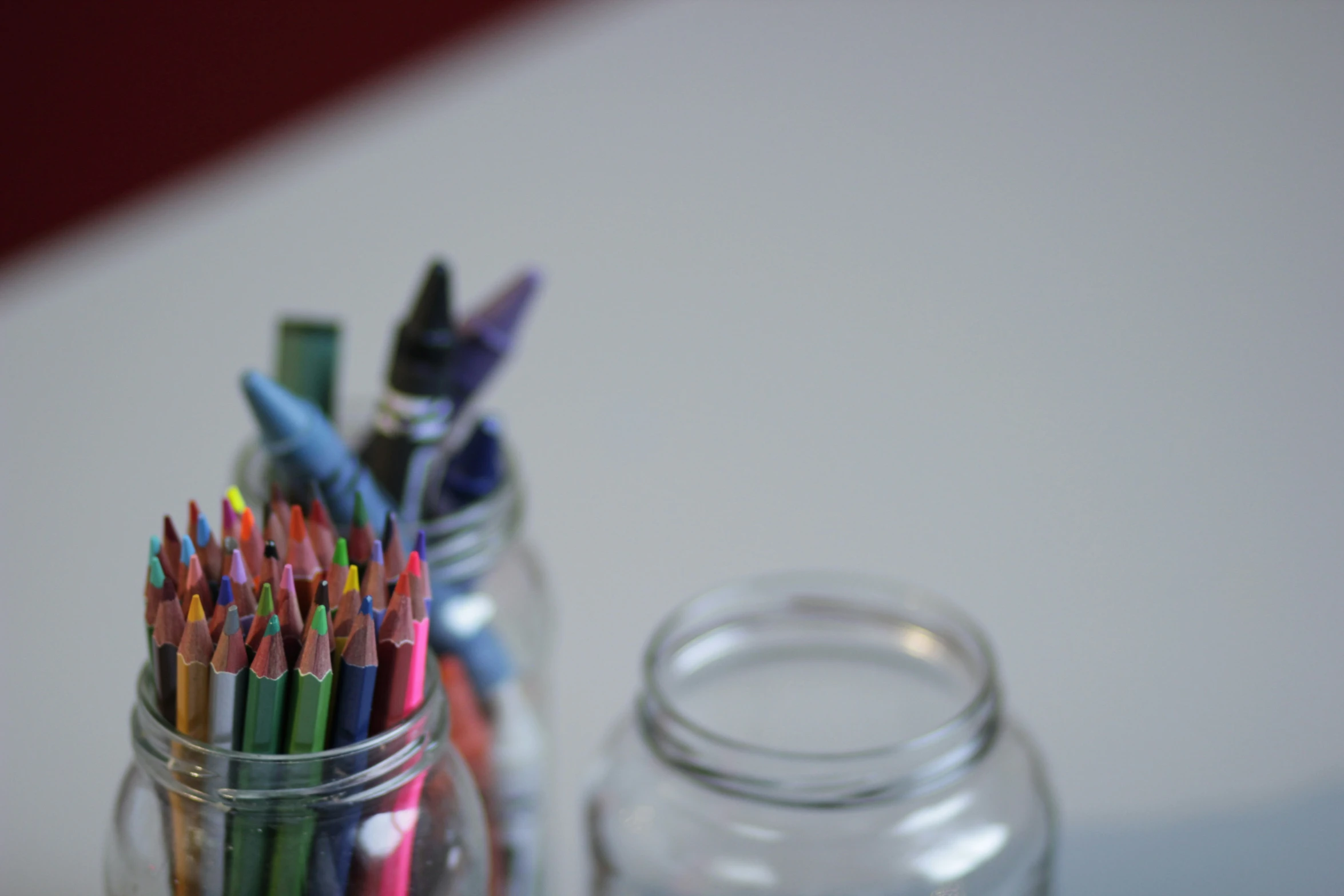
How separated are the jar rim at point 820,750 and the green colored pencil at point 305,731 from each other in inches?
4.1

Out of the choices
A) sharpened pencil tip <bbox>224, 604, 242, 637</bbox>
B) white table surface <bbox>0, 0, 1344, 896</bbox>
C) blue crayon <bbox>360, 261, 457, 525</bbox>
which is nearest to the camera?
sharpened pencil tip <bbox>224, 604, 242, 637</bbox>

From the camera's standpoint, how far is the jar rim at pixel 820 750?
0.38m

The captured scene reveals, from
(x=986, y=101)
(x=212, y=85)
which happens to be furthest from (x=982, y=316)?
(x=212, y=85)

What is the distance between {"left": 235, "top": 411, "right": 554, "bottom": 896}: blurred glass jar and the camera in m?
0.42

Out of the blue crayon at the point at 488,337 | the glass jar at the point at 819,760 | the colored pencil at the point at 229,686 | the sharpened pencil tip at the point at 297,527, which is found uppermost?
the blue crayon at the point at 488,337

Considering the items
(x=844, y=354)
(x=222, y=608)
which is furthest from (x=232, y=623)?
(x=844, y=354)

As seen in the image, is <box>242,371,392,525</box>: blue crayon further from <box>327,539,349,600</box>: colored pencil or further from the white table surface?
the white table surface

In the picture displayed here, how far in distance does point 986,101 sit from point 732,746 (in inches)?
24.4

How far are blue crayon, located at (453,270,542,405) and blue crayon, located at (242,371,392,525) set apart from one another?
4 centimetres

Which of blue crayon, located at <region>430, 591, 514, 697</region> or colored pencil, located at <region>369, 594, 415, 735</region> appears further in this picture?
blue crayon, located at <region>430, 591, 514, 697</region>

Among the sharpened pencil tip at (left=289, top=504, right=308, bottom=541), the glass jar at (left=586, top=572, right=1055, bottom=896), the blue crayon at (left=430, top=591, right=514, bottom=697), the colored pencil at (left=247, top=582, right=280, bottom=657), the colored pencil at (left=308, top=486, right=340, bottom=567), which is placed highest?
the sharpened pencil tip at (left=289, top=504, right=308, bottom=541)

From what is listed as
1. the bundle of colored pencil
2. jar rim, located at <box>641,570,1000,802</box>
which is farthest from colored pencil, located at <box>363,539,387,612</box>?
jar rim, located at <box>641,570,1000,802</box>

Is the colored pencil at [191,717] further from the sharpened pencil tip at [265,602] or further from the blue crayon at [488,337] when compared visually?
the blue crayon at [488,337]

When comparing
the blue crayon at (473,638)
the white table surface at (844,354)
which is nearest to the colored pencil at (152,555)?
the blue crayon at (473,638)
